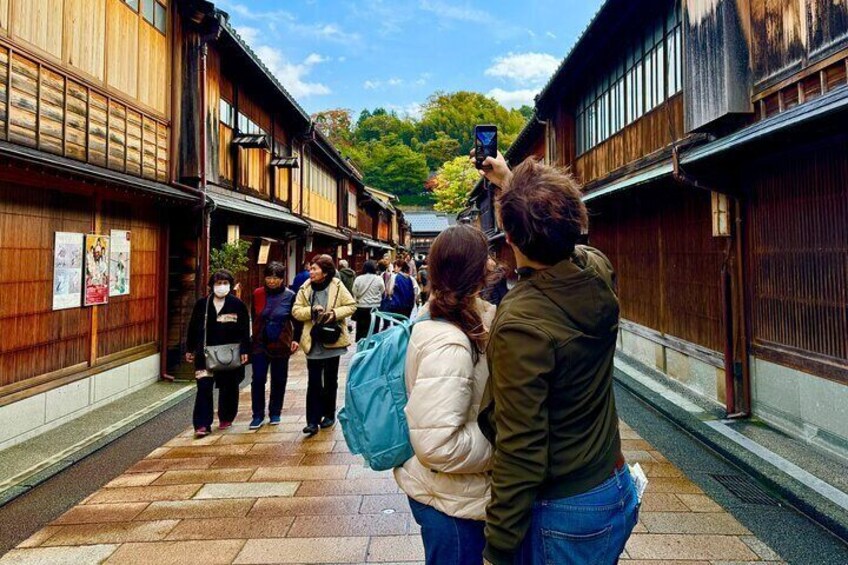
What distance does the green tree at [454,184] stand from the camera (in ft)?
223

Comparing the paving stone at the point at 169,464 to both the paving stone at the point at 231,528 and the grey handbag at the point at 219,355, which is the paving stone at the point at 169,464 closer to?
the grey handbag at the point at 219,355

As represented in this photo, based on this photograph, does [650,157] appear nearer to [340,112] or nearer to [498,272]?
[498,272]

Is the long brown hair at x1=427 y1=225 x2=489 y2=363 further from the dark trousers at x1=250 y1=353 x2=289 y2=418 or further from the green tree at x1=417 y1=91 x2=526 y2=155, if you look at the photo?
the green tree at x1=417 y1=91 x2=526 y2=155

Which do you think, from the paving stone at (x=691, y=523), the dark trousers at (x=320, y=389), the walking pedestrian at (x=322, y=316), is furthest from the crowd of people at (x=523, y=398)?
the dark trousers at (x=320, y=389)

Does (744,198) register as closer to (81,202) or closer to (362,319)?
(362,319)

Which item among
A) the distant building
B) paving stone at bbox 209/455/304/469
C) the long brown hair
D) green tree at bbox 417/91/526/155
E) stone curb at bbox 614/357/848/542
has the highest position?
green tree at bbox 417/91/526/155

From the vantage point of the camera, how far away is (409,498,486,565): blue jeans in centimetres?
196

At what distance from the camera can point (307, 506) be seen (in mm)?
4664

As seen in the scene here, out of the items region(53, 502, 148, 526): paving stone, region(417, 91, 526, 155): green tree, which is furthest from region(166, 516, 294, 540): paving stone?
region(417, 91, 526, 155): green tree

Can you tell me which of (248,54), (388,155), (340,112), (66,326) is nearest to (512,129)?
(388,155)

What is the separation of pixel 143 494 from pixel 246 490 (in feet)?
3.49

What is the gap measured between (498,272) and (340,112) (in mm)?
80001

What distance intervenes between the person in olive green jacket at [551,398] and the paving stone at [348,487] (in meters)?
3.53

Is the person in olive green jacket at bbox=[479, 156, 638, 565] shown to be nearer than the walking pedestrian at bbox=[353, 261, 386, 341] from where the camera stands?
Yes
